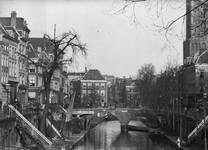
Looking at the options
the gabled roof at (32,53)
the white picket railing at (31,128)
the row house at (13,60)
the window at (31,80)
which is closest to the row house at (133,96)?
the window at (31,80)

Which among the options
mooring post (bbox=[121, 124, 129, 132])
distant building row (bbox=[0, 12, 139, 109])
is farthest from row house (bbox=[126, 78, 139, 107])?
distant building row (bbox=[0, 12, 139, 109])

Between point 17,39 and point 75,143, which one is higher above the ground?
point 17,39

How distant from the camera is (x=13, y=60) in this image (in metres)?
55.7

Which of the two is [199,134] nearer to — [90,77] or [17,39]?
[17,39]

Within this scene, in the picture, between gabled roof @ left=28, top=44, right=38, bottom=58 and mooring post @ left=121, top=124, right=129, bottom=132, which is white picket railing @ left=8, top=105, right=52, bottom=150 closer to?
gabled roof @ left=28, top=44, right=38, bottom=58

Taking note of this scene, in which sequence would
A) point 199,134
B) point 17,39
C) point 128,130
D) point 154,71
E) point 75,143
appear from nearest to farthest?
point 199,134 → point 75,143 → point 17,39 → point 128,130 → point 154,71

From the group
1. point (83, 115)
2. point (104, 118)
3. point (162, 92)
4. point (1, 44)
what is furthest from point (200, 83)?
point (104, 118)

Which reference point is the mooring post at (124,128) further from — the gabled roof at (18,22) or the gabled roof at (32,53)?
the gabled roof at (18,22)

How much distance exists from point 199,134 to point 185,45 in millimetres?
59777

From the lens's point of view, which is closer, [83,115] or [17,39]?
[17,39]

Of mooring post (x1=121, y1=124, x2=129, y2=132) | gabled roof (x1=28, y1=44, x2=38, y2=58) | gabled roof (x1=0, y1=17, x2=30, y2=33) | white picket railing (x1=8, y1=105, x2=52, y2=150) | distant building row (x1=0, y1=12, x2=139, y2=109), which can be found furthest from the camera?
mooring post (x1=121, y1=124, x2=129, y2=132)

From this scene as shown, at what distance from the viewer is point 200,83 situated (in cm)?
6862

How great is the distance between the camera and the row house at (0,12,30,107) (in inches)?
2002

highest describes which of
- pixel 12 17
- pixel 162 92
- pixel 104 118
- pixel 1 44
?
pixel 12 17
